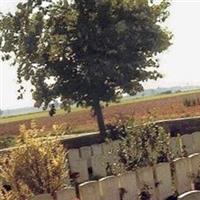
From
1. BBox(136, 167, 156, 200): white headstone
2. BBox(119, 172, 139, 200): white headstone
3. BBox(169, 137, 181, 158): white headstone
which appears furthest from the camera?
BBox(169, 137, 181, 158): white headstone

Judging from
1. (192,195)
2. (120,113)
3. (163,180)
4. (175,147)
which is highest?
(120,113)

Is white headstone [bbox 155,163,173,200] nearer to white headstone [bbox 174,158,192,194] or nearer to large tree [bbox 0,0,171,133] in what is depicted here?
white headstone [bbox 174,158,192,194]

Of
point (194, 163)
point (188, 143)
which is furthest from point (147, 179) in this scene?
point (188, 143)

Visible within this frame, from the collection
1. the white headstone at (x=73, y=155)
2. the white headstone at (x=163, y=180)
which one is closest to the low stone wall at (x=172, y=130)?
the white headstone at (x=73, y=155)

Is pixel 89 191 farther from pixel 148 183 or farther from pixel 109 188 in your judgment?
pixel 148 183

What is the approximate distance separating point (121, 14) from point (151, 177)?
36.3 feet

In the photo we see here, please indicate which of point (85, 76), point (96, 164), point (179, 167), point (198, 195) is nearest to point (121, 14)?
point (85, 76)

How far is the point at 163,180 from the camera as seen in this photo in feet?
35.4

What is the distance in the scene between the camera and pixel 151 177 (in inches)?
421

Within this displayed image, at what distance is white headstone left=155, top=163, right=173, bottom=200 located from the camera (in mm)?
10766

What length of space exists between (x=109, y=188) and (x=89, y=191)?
1.89 ft

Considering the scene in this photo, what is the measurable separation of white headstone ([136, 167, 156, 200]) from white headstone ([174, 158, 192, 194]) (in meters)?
0.53

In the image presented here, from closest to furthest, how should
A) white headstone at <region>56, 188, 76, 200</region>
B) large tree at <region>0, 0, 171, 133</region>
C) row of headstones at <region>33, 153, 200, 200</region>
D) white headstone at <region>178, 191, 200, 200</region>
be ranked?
white headstone at <region>178, 191, 200, 200</region>, white headstone at <region>56, 188, 76, 200</region>, row of headstones at <region>33, 153, 200, 200</region>, large tree at <region>0, 0, 171, 133</region>

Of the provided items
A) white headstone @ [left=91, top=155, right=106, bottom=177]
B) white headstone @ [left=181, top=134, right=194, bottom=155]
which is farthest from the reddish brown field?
white headstone @ [left=91, top=155, right=106, bottom=177]
